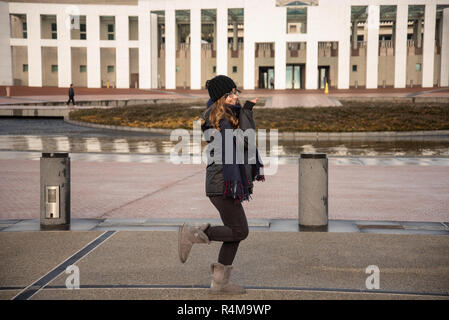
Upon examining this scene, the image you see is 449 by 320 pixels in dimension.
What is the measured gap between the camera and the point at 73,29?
7350cm

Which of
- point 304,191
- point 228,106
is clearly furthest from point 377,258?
point 228,106

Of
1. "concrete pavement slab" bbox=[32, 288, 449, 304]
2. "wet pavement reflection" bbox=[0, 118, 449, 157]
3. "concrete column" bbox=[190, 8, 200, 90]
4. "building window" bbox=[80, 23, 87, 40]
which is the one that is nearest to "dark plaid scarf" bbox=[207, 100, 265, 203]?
"concrete pavement slab" bbox=[32, 288, 449, 304]

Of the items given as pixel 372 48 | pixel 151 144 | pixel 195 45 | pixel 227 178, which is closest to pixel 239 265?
pixel 227 178

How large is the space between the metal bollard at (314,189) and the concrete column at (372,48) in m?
59.2

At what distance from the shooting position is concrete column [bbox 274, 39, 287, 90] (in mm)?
64125

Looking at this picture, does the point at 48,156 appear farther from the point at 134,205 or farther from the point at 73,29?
the point at 73,29

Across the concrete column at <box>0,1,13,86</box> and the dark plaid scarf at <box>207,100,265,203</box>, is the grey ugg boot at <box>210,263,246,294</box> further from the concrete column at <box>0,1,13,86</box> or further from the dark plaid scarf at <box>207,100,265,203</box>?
the concrete column at <box>0,1,13,86</box>

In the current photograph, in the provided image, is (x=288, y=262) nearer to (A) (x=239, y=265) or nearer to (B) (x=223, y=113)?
(A) (x=239, y=265)

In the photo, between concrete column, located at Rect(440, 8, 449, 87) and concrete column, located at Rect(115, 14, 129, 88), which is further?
concrete column, located at Rect(115, 14, 129, 88)

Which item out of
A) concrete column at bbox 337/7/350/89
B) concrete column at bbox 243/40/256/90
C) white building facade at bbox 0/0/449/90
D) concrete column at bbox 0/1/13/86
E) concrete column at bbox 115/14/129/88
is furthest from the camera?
concrete column at bbox 115/14/129/88

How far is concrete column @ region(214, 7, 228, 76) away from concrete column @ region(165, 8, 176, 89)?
515 cm

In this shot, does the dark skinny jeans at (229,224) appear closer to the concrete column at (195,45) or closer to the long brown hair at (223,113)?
the long brown hair at (223,113)

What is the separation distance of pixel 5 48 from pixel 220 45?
25.5 meters

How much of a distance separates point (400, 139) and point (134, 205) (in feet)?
46.9
